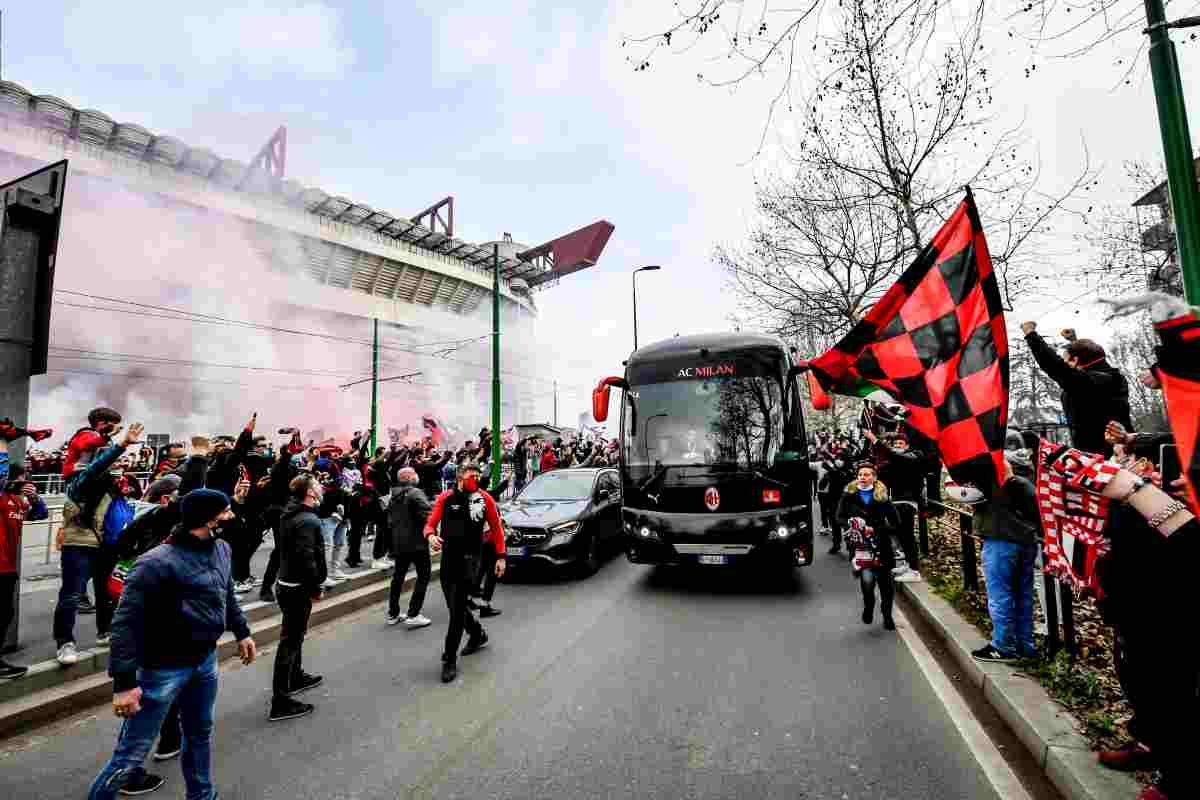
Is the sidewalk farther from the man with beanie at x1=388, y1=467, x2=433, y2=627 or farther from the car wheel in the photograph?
the car wheel

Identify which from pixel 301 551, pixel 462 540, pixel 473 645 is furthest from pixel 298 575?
pixel 473 645

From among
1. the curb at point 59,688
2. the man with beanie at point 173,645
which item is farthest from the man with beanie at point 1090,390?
the curb at point 59,688

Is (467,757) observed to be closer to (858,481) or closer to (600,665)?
(600,665)

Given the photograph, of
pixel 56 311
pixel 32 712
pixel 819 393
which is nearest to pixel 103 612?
pixel 32 712

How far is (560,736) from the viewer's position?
3.48 metres

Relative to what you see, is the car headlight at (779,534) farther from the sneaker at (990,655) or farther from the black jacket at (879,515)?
the sneaker at (990,655)

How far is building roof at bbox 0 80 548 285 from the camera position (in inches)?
1161

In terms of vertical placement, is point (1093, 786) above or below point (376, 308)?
below

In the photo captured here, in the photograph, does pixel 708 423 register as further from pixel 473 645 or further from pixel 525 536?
pixel 473 645

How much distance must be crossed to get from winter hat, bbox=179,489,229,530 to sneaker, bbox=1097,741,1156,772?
4258 millimetres

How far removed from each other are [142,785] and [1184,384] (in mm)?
4886

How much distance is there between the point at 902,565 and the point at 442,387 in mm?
43858

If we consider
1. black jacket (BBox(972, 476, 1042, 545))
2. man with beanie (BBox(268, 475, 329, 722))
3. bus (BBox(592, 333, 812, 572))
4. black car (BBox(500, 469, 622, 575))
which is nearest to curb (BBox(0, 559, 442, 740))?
man with beanie (BBox(268, 475, 329, 722))

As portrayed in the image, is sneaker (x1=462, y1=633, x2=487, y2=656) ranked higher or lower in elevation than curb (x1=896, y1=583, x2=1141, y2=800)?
lower
